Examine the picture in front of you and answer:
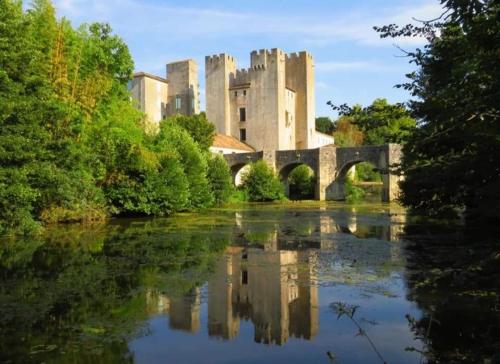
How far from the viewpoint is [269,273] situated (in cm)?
1123

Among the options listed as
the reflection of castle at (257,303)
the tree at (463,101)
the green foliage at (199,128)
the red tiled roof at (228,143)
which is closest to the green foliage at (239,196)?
the green foliage at (199,128)

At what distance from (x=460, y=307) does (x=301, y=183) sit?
4540 centimetres

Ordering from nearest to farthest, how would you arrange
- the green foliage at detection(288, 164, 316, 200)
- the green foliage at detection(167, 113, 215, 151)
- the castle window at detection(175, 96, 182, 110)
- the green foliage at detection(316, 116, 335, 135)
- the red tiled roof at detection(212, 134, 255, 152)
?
the green foliage at detection(167, 113, 215, 151)
the green foliage at detection(288, 164, 316, 200)
the red tiled roof at detection(212, 134, 255, 152)
the castle window at detection(175, 96, 182, 110)
the green foliage at detection(316, 116, 335, 135)

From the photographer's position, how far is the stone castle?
58.9m

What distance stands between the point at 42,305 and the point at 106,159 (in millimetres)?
18057

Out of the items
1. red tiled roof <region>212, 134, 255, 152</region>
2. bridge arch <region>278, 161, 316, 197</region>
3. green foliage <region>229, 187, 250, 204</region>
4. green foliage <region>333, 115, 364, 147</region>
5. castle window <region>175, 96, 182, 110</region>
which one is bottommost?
green foliage <region>229, 187, 250, 204</region>

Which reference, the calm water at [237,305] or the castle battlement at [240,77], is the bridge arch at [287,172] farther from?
the calm water at [237,305]

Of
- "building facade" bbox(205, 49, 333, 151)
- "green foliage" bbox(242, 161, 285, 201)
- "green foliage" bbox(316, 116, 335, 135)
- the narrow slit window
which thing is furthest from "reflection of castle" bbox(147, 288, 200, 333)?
"green foliage" bbox(316, 116, 335, 135)

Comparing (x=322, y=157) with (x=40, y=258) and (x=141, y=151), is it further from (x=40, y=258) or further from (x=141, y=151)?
(x=40, y=258)

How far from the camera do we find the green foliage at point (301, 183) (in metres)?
52.4

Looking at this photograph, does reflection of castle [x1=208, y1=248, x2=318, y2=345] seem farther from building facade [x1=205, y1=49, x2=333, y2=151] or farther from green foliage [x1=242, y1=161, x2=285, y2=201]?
building facade [x1=205, y1=49, x2=333, y2=151]

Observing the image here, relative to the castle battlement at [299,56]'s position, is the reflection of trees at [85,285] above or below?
below

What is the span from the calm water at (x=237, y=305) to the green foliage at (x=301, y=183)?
36477mm

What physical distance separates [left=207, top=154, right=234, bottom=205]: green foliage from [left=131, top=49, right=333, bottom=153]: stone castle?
17.2 meters
